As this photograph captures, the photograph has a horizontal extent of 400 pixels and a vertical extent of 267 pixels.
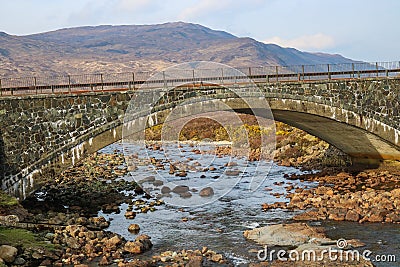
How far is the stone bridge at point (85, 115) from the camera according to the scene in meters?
25.8

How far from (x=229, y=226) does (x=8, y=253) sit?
33.2ft

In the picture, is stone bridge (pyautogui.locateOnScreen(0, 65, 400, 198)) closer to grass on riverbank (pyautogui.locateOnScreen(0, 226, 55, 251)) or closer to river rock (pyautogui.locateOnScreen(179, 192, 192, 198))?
grass on riverbank (pyautogui.locateOnScreen(0, 226, 55, 251))

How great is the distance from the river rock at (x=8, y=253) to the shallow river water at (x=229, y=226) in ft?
16.3

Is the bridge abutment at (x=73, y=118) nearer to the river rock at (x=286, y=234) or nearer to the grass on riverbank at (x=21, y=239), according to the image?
the grass on riverbank at (x=21, y=239)

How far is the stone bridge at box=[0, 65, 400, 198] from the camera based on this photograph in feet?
84.5

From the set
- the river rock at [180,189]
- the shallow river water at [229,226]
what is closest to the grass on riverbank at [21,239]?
the shallow river water at [229,226]

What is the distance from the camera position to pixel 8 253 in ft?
59.2

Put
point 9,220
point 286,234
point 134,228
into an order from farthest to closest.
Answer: point 134,228, point 9,220, point 286,234

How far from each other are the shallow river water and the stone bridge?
4444 millimetres

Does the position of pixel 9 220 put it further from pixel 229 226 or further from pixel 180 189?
pixel 180 189

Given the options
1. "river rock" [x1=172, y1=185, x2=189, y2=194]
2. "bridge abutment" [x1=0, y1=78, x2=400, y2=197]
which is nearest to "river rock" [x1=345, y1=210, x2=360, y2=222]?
"bridge abutment" [x1=0, y1=78, x2=400, y2=197]

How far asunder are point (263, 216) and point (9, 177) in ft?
43.7

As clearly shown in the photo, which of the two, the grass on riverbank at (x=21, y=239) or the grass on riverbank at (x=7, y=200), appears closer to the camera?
the grass on riverbank at (x=21, y=239)

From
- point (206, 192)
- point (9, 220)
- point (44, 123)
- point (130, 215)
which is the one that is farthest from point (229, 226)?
point (44, 123)
